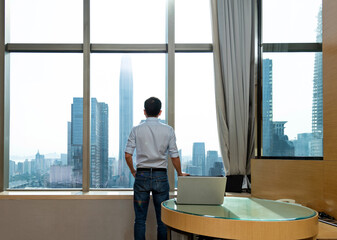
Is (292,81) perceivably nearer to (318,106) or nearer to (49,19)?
(318,106)

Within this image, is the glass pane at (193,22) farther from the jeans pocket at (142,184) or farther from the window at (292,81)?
the jeans pocket at (142,184)

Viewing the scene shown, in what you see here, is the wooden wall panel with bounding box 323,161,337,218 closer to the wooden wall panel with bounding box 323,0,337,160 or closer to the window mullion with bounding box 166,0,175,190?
the wooden wall panel with bounding box 323,0,337,160

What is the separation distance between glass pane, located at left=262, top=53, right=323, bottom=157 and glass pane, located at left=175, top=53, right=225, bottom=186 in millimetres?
723

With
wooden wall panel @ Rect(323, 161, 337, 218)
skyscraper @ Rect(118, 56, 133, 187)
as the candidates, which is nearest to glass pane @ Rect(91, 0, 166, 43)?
skyscraper @ Rect(118, 56, 133, 187)

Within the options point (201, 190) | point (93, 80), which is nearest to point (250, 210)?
point (201, 190)

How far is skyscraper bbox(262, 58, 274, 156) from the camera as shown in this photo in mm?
3420

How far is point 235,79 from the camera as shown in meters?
3.96

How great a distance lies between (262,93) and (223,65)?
0.61 meters

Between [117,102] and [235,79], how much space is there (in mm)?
1304

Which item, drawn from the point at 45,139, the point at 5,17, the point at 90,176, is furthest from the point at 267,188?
the point at 5,17

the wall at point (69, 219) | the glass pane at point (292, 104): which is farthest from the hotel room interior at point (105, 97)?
the glass pane at point (292, 104)

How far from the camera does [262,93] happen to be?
357cm

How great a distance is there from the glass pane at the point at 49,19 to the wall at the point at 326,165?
2596mm

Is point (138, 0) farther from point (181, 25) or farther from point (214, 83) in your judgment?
point (214, 83)
